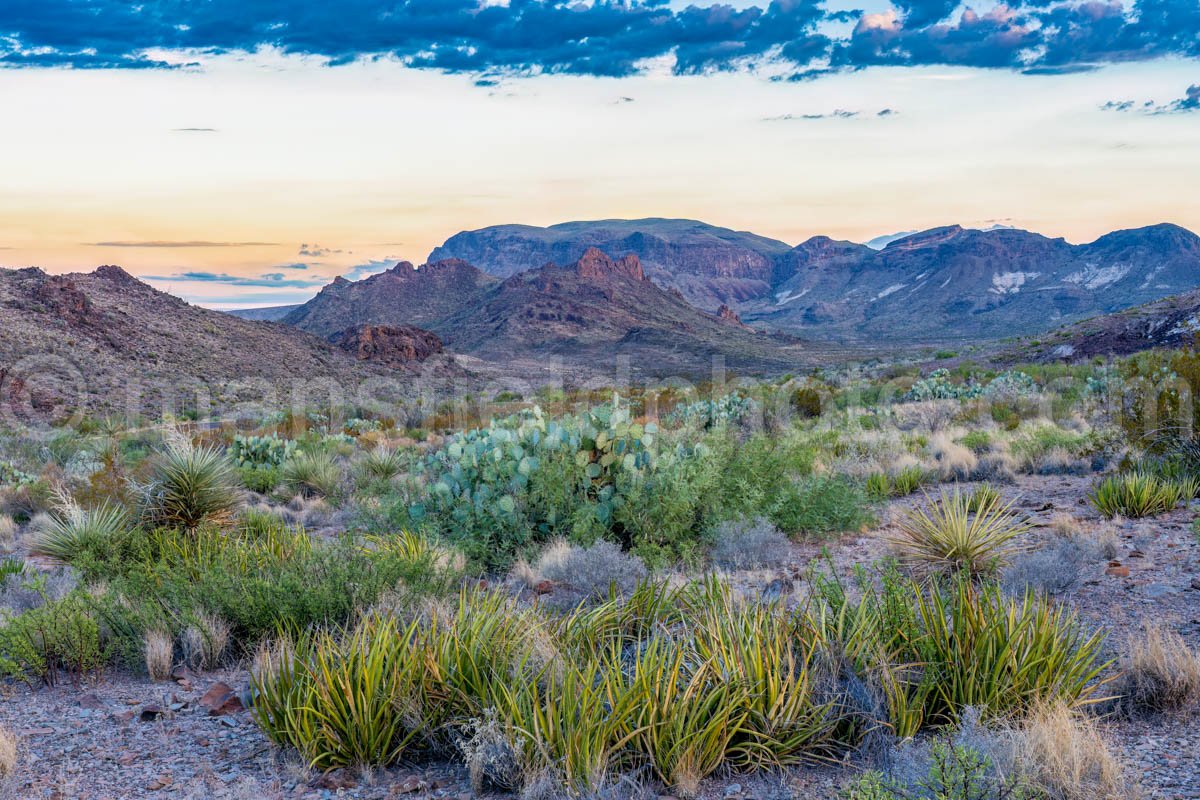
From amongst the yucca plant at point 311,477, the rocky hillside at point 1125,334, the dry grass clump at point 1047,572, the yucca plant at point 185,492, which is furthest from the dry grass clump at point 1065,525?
the rocky hillside at point 1125,334

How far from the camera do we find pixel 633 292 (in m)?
110

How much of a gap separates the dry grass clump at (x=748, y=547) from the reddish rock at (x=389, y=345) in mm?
50028

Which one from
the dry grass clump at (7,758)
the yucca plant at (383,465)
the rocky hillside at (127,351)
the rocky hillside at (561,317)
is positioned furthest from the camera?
the rocky hillside at (561,317)

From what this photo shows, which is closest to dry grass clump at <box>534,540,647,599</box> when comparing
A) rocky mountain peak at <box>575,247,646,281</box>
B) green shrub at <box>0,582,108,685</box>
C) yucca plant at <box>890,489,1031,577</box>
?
yucca plant at <box>890,489,1031,577</box>

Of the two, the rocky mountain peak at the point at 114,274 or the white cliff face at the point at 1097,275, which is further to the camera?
the white cliff face at the point at 1097,275

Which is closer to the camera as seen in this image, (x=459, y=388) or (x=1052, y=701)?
Result: (x=1052, y=701)

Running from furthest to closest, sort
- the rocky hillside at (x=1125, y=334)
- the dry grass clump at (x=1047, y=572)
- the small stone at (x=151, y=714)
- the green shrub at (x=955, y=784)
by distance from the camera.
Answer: the rocky hillside at (x=1125, y=334), the dry grass clump at (x=1047, y=572), the small stone at (x=151, y=714), the green shrub at (x=955, y=784)

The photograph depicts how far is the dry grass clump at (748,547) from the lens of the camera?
6980 millimetres

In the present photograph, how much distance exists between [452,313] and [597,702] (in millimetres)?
105452

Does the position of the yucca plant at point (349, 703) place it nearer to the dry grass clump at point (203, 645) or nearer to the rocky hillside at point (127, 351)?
the dry grass clump at point (203, 645)

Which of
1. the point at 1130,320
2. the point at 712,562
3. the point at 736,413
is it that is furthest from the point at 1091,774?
the point at 1130,320

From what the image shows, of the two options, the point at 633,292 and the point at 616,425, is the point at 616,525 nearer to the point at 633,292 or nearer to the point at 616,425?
the point at 616,425

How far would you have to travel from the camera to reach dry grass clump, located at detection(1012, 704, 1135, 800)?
10.7 ft

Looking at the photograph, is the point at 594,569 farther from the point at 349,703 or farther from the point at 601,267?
the point at 601,267
